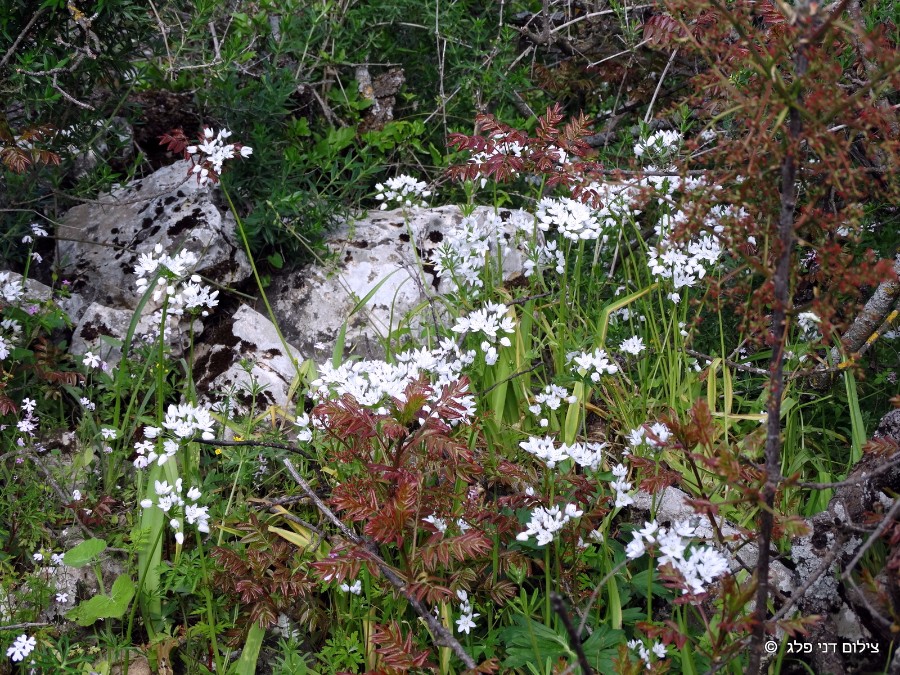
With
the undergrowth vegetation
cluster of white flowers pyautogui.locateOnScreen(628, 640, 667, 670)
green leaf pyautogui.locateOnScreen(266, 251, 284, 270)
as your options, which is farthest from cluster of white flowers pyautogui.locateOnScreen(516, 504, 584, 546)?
green leaf pyautogui.locateOnScreen(266, 251, 284, 270)

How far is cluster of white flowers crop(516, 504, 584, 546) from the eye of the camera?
6.49ft

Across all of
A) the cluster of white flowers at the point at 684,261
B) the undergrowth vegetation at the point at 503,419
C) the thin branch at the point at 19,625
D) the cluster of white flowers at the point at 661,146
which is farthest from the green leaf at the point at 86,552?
the cluster of white flowers at the point at 661,146

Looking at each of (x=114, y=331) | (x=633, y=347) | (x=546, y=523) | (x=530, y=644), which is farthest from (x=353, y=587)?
(x=114, y=331)

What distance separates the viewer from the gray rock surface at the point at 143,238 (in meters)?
3.51

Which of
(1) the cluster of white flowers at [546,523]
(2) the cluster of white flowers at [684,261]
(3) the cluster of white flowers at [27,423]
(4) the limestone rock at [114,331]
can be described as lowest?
(1) the cluster of white flowers at [546,523]

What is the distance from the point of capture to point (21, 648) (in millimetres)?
2115

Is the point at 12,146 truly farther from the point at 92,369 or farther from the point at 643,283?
the point at 643,283

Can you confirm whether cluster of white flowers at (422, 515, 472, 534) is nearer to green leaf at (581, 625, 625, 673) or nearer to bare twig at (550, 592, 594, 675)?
green leaf at (581, 625, 625, 673)

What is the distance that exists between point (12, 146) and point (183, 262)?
1.07m

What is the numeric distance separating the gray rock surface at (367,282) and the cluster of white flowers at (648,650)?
5.52 ft

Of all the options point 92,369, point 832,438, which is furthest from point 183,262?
point 832,438

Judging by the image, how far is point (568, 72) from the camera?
4594mm

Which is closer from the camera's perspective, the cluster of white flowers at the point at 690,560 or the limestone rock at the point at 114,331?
the cluster of white flowers at the point at 690,560

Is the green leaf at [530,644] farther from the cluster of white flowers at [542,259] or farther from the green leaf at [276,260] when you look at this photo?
the green leaf at [276,260]
